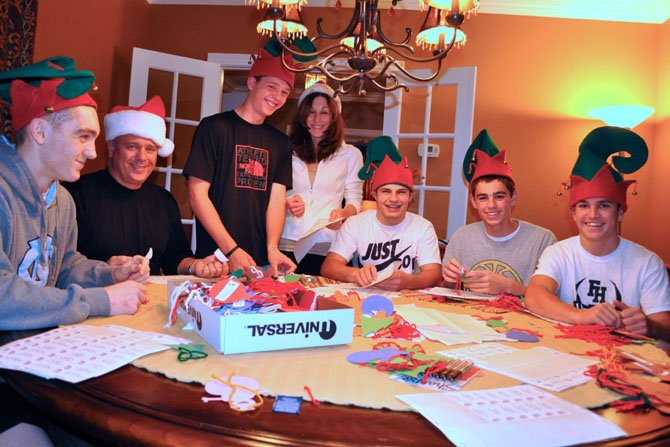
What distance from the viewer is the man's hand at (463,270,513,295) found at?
193cm

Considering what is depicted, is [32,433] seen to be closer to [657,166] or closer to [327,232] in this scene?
[327,232]

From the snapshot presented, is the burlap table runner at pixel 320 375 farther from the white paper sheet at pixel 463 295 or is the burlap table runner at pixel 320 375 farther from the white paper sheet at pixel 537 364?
the white paper sheet at pixel 463 295

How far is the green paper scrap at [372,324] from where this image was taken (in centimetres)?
129

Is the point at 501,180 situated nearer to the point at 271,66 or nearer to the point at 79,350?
the point at 271,66

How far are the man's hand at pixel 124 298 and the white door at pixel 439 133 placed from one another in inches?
132

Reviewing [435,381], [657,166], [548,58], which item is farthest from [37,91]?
[657,166]

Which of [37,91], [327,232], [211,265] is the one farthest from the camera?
[327,232]

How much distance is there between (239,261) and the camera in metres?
2.10

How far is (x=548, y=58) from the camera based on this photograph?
4.54m

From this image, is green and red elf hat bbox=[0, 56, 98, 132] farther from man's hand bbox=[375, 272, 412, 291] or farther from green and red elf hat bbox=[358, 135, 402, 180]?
green and red elf hat bbox=[358, 135, 402, 180]

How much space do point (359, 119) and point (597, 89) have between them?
4195 mm

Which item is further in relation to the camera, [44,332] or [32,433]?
[44,332]

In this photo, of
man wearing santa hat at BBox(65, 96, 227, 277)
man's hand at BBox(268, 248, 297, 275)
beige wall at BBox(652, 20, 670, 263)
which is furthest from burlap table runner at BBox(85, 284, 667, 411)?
beige wall at BBox(652, 20, 670, 263)

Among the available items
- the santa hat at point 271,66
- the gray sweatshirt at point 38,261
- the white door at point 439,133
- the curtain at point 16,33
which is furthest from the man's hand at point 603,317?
the white door at point 439,133
